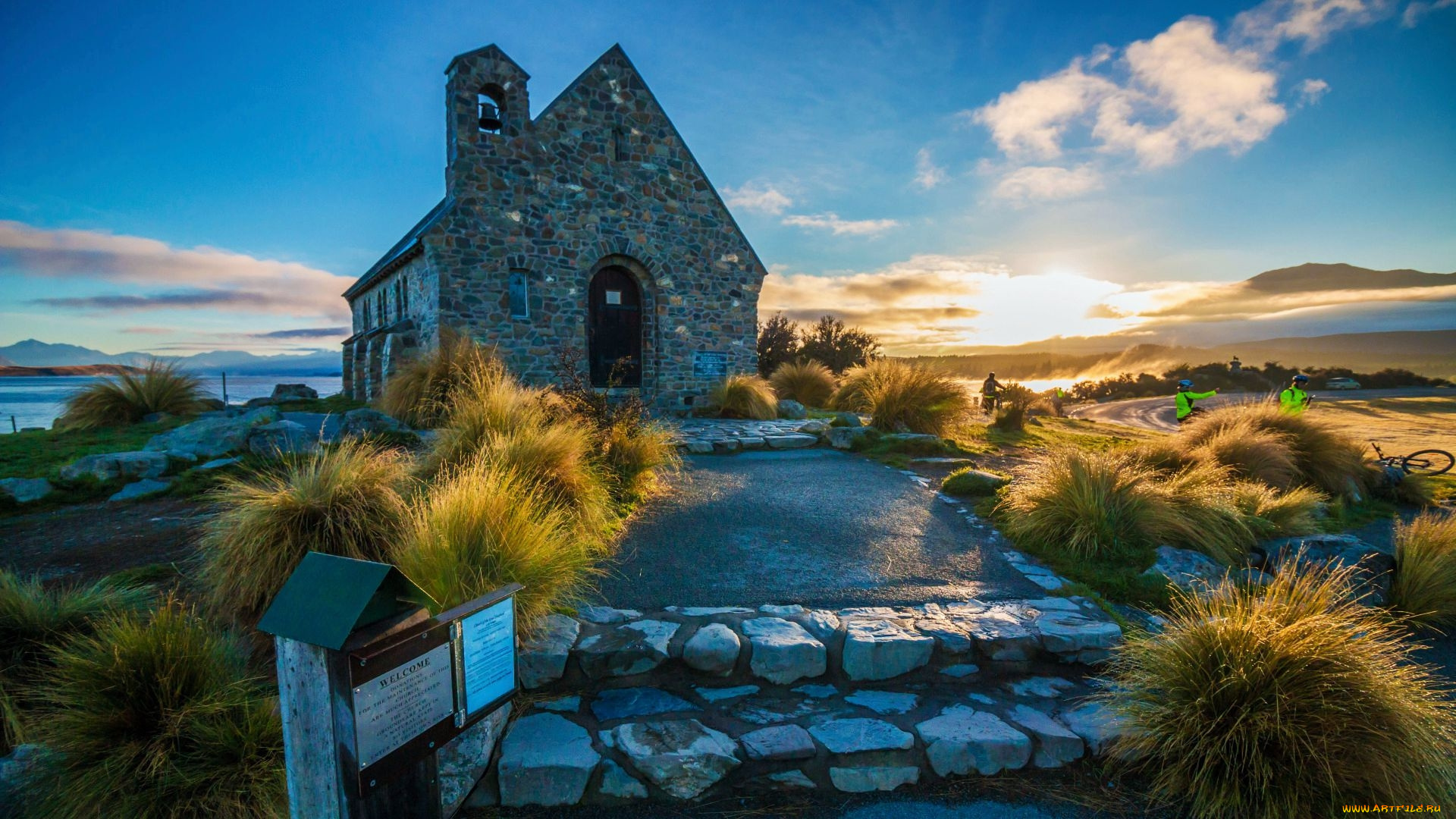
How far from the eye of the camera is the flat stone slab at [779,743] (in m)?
2.86

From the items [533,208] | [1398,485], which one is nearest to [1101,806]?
[1398,485]

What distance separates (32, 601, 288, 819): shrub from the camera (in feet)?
8.54

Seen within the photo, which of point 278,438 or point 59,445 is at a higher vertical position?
point 278,438

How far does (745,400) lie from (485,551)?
10326 millimetres

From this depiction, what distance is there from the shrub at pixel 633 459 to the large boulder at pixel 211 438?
5.25 meters

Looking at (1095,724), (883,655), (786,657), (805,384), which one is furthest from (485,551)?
(805,384)

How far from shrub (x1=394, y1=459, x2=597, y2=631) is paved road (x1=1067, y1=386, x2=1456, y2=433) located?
18.6m

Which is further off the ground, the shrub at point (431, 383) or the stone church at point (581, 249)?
the stone church at point (581, 249)

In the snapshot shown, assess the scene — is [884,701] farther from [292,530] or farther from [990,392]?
[990,392]

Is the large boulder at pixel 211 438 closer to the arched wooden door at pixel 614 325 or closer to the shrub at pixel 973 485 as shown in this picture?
the arched wooden door at pixel 614 325

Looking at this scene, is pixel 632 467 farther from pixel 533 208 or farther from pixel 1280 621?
pixel 533 208

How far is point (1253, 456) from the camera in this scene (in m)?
7.62

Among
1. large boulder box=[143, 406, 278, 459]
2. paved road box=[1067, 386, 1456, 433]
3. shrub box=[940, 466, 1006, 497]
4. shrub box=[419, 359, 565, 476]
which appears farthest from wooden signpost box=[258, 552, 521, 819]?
paved road box=[1067, 386, 1456, 433]

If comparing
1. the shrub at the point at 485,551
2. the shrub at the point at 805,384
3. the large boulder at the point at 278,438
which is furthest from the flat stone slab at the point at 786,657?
the shrub at the point at 805,384
